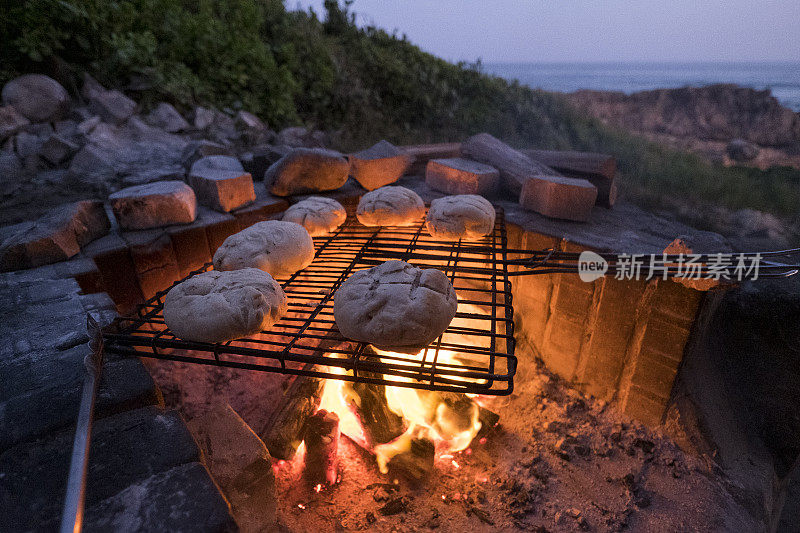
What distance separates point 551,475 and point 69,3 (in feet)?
21.6

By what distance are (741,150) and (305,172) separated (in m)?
16.0

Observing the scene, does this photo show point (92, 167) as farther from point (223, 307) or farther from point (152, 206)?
point (223, 307)

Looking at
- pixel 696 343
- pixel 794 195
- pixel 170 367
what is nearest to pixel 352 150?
pixel 170 367

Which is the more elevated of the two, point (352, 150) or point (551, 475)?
point (352, 150)

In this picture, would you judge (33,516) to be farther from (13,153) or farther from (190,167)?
(13,153)

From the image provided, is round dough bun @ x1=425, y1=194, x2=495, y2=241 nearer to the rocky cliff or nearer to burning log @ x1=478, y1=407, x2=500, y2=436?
burning log @ x1=478, y1=407, x2=500, y2=436

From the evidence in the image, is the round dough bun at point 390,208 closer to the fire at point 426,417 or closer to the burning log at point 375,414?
the fire at point 426,417

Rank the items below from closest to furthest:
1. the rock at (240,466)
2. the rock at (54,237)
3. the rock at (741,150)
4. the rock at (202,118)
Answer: the rock at (240,466), the rock at (54,237), the rock at (202,118), the rock at (741,150)

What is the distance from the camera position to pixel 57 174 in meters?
3.72

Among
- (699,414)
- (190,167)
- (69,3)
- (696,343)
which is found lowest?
(699,414)

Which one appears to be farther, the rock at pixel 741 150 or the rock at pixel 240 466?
the rock at pixel 741 150

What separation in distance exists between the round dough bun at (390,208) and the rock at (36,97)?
3606 mm

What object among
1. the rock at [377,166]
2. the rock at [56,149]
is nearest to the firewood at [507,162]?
the rock at [377,166]

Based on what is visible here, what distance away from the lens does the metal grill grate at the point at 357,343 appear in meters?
1.51
